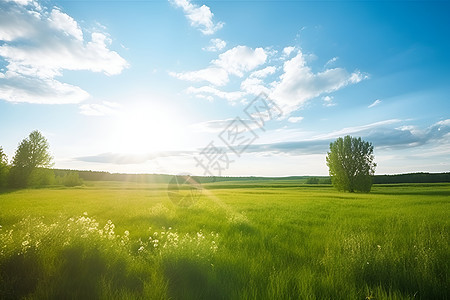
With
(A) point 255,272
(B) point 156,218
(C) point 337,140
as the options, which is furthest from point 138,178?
(A) point 255,272

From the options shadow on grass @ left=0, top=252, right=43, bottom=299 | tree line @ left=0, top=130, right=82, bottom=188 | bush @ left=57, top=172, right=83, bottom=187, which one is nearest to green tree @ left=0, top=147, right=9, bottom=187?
tree line @ left=0, top=130, right=82, bottom=188

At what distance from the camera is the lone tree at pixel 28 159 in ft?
174

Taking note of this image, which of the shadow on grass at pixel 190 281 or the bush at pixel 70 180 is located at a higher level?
the shadow on grass at pixel 190 281

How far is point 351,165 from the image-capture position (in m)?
55.8

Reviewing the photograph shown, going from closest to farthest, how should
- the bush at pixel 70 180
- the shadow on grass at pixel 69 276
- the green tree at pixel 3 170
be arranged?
1. the shadow on grass at pixel 69 276
2. the green tree at pixel 3 170
3. the bush at pixel 70 180

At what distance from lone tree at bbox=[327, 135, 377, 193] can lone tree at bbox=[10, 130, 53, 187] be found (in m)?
72.3

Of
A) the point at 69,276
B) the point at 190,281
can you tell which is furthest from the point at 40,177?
the point at 190,281

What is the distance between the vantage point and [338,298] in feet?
12.5

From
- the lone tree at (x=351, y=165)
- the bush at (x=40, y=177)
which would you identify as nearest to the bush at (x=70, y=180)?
the bush at (x=40, y=177)

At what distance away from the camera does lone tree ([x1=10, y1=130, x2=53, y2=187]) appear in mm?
53188

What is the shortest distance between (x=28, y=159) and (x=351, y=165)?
78.9m

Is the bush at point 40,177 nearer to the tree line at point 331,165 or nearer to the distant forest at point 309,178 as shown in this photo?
the tree line at point 331,165

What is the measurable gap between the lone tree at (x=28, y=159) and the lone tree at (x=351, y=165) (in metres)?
72.3

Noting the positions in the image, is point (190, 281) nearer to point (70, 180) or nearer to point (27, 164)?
point (27, 164)
